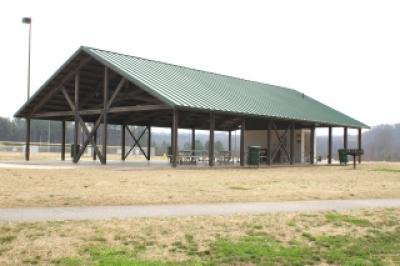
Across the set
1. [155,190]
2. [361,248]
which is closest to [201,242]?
[361,248]

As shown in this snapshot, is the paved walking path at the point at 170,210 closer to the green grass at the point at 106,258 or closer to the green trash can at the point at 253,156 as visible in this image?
the green grass at the point at 106,258

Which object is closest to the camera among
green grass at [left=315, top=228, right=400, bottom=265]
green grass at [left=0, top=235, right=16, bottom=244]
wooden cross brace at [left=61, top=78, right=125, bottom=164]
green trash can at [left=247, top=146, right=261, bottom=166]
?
green grass at [left=0, top=235, right=16, bottom=244]

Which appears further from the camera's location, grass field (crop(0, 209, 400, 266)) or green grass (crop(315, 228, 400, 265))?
green grass (crop(315, 228, 400, 265))

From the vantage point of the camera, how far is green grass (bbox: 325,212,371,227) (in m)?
11.2

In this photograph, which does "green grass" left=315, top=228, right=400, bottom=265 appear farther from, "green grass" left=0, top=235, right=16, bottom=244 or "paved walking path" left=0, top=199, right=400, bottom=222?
"green grass" left=0, top=235, right=16, bottom=244

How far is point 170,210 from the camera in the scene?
11.5 m

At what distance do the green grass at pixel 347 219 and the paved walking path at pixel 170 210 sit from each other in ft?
2.56

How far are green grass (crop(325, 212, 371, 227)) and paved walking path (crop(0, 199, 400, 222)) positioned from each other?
781mm

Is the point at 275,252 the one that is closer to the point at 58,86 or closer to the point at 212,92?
the point at 212,92

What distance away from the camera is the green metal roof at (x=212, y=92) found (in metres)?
26.2

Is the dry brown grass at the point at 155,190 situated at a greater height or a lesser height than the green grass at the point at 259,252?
greater

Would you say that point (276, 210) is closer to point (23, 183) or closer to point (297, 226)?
point (297, 226)

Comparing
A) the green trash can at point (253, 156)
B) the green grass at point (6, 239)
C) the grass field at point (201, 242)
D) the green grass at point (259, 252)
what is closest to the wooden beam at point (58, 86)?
the green trash can at point (253, 156)

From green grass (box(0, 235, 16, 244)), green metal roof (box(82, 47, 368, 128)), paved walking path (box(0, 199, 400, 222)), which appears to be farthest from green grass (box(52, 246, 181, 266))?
green metal roof (box(82, 47, 368, 128))
